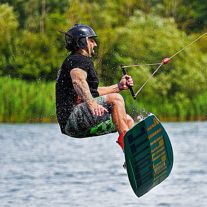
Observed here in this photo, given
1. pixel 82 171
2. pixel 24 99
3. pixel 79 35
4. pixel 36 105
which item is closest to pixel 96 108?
pixel 79 35

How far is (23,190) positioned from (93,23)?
68.5ft

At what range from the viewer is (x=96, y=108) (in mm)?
10641

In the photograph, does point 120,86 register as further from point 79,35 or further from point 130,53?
point 130,53

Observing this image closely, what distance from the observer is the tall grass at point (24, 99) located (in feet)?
124

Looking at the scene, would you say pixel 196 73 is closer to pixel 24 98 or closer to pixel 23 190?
pixel 24 98

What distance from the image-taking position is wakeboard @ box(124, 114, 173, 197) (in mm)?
11336

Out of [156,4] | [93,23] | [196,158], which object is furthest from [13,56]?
[156,4]

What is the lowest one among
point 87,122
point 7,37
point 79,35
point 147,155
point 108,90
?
point 7,37

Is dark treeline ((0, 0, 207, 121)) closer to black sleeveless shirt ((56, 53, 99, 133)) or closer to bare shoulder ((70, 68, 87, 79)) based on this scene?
black sleeveless shirt ((56, 53, 99, 133))

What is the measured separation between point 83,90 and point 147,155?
4.29 feet

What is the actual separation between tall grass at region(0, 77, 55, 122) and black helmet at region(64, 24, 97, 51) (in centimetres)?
2592

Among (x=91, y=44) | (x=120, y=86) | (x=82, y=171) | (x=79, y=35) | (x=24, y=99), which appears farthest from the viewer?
(x=24, y=99)

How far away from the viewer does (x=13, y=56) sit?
4291cm

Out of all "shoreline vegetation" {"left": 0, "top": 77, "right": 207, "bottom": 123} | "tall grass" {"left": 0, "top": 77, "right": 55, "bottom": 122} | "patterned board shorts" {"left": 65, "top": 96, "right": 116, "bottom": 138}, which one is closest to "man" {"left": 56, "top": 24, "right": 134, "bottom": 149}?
"patterned board shorts" {"left": 65, "top": 96, "right": 116, "bottom": 138}
